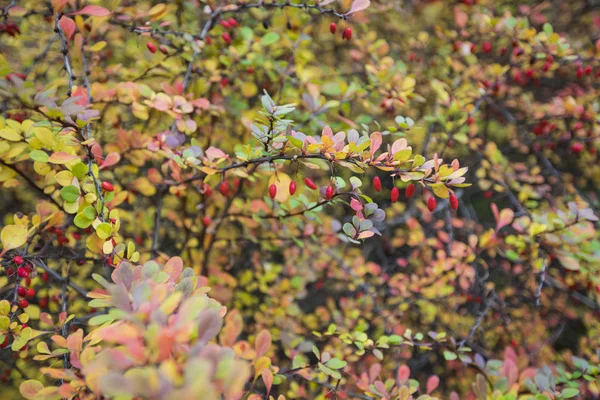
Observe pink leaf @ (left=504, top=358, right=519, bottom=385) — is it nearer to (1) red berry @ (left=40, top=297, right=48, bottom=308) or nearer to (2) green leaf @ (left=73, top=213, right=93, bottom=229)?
(2) green leaf @ (left=73, top=213, right=93, bottom=229)

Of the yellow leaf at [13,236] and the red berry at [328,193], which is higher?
the red berry at [328,193]

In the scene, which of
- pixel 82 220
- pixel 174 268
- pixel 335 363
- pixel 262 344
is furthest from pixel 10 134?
pixel 335 363

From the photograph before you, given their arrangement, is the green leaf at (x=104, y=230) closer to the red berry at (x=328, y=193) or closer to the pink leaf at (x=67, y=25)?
the red berry at (x=328, y=193)

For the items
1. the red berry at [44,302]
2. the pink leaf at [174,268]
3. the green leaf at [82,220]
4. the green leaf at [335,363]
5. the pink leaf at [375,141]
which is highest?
the pink leaf at [375,141]

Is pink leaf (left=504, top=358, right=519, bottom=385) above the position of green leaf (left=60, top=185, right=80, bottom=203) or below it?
below

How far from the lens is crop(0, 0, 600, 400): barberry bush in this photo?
964 mm

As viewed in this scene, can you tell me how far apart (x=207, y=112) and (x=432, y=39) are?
2.07 metres

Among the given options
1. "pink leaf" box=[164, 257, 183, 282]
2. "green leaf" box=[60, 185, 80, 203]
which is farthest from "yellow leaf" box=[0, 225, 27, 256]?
"pink leaf" box=[164, 257, 183, 282]

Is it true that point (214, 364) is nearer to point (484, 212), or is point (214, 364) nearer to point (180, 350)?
point (180, 350)

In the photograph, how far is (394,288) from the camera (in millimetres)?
2148

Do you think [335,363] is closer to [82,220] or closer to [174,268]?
[174,268]

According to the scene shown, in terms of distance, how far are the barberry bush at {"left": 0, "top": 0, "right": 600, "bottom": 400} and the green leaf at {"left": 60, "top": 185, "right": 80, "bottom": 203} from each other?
27 mm

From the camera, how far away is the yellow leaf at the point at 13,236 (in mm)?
1009

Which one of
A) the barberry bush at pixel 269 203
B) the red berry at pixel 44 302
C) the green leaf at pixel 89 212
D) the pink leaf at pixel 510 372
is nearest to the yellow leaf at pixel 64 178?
the barberry bush at pixel 269 203
